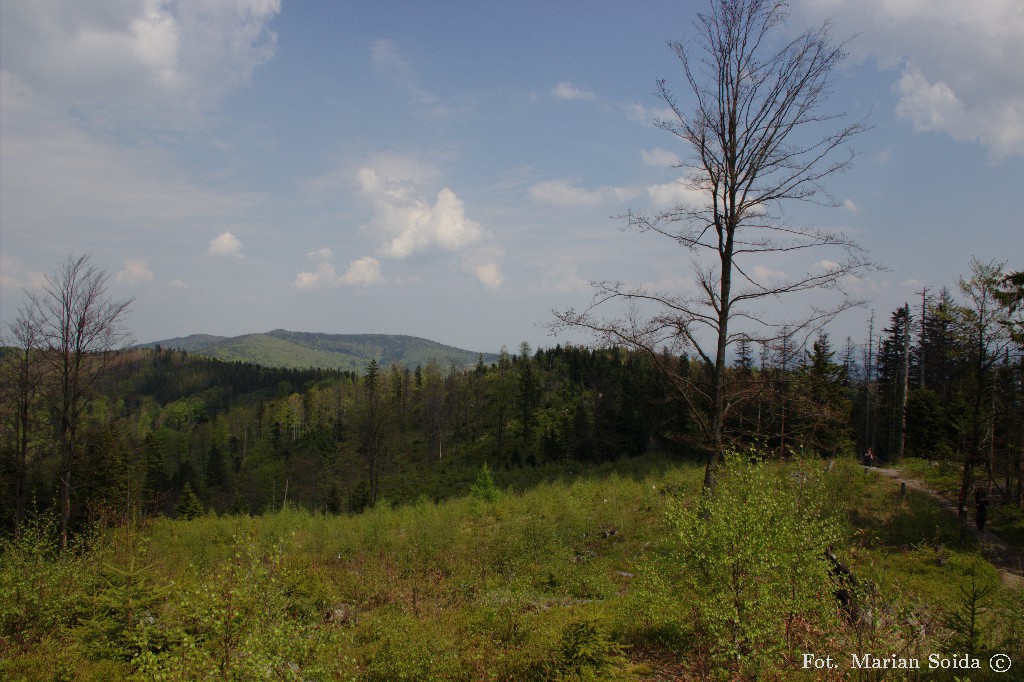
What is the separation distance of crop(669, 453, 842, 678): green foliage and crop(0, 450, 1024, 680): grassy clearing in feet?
0.09

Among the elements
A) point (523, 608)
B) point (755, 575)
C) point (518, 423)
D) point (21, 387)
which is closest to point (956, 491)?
point (755, 575)

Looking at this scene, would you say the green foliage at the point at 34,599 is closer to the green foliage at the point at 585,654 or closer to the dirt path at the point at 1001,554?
the green foliage at the point at 585,654

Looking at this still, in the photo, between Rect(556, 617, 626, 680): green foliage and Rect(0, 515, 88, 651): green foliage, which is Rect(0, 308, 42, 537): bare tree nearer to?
Rect(0, 515, 88, 651): green foliage

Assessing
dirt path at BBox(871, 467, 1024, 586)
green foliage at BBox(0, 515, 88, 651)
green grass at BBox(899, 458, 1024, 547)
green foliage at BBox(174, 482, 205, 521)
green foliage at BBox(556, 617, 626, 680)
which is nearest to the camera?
green foliage at BBox(556, 617, 626, 680)

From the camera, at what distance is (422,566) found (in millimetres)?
13734

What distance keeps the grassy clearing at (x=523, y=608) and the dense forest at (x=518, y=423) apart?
2.36 meters

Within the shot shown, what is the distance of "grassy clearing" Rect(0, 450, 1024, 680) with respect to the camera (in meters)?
5.55

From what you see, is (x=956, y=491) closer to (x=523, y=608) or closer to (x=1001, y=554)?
(x=1001, y=554)

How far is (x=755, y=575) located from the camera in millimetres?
5926

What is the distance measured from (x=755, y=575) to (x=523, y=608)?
181 inches

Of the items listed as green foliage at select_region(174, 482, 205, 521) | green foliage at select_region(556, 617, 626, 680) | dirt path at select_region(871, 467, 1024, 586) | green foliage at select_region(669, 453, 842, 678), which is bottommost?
Result: green foliage at select_region(174, 482, 205, 521)

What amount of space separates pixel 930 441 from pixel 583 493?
2822 centimetres

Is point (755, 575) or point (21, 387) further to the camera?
point (21, 387)

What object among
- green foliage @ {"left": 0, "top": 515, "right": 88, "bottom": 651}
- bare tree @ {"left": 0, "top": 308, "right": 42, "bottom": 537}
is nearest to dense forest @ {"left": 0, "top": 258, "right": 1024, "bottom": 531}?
bare tree @ {"left": 0, "top": 308, "right": 42, "bottom": 537}
